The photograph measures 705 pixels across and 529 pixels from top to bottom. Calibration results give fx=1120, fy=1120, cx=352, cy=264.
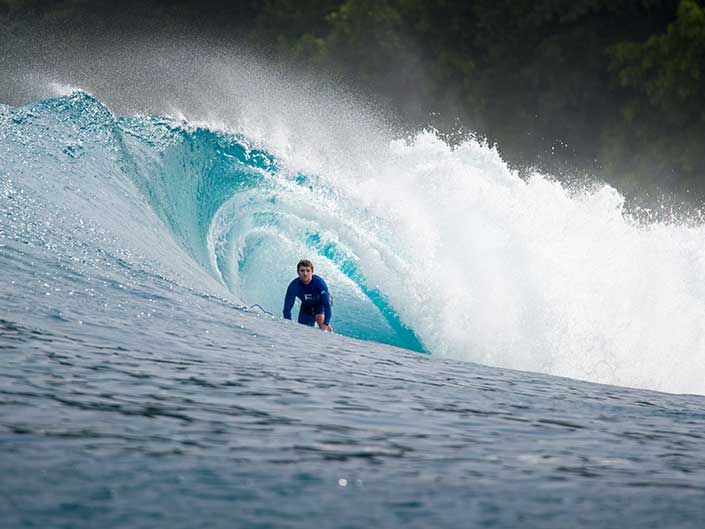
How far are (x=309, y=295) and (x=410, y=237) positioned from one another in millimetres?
3352

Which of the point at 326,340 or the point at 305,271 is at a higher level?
the point at 305,271

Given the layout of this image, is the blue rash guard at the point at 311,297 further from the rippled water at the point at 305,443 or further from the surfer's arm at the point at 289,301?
the rippled water at the point at 305,443

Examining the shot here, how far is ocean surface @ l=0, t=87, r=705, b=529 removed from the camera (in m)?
3.69

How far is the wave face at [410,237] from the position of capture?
1223 centimetres

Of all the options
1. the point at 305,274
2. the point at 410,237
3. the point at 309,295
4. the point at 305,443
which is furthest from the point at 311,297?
the point at 305,443

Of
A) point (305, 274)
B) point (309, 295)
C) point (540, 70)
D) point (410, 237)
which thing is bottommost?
point (309, 295)

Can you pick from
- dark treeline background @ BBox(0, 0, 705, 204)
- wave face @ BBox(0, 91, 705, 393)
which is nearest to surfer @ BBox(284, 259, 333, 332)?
wave face @ BBox(0, 91, 705, 393)

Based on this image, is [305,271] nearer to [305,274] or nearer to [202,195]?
[305,274]

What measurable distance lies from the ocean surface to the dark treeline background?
955 cm

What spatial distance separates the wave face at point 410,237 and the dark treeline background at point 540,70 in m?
9.41

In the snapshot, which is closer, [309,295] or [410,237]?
[309,295]

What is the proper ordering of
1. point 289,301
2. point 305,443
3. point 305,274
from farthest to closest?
1. point 305,274
2. point 289,301
3. point 305,443

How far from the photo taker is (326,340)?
7.57m

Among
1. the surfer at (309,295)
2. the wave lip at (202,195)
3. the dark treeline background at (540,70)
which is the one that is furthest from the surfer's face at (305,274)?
the dark treeline background at (540,70)
